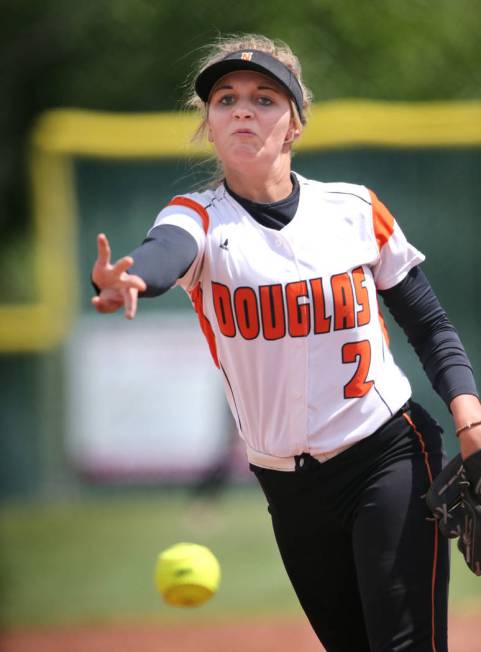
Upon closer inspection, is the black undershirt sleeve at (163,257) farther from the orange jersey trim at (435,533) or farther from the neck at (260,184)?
the orange jersey trim at (435,533)

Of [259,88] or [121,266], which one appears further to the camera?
[259,88]

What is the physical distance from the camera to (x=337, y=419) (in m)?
2.84

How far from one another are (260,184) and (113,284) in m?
0.68

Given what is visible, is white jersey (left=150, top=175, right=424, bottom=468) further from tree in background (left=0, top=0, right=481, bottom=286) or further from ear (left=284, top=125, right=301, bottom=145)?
tree in background (left=0, top=0, right=481, bottom=286)

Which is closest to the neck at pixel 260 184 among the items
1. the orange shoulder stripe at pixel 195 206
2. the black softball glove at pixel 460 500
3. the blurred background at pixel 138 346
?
the orange shoulder stripe at pixel 195 206

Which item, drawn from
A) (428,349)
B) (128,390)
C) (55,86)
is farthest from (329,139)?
(428,349)

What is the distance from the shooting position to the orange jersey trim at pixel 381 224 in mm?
2904

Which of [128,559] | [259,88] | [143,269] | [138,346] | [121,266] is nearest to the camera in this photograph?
[121,266]

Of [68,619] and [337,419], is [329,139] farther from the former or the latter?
[337,419]

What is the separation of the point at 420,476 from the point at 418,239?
5.78 m

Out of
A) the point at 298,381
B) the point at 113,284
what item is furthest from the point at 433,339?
the point at 113,284

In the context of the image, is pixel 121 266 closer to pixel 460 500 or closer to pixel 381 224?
pixel 381 224

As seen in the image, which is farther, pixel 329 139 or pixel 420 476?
pixel 329 139

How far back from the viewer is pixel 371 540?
109 inches
